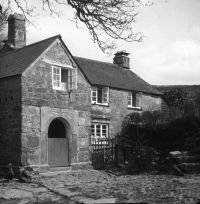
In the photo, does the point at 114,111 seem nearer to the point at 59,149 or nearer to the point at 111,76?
the point at 111,76

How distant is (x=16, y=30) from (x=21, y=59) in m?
5.66

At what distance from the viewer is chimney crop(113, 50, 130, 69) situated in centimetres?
3344

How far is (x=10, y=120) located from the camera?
58.4ft

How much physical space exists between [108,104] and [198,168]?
1010 cm

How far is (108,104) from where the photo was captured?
25641 mm

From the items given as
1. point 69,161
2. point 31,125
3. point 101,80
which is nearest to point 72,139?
point 69,161

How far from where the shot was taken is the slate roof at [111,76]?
86.8 ft

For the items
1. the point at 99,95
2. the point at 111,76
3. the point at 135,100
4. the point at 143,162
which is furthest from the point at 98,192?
the point at 111,76

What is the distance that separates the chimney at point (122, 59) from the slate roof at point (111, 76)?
67 cm

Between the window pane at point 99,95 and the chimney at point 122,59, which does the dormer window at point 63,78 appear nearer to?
the window pane at point 99,95

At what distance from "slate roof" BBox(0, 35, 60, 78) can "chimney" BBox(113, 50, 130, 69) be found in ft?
45.9

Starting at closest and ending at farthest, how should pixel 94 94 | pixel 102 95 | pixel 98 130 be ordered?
pixel 98 130 → pixel 94 94 → pixel 102 95

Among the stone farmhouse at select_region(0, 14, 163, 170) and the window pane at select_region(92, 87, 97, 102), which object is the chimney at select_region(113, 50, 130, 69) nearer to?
the window pane at select_region(92, 87, 97, 102)

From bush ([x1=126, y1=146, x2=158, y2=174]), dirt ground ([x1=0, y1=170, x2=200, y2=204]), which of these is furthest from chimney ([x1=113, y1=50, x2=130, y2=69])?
dirt ground ([x1=0, y1=170, x2=200, y2=204])
